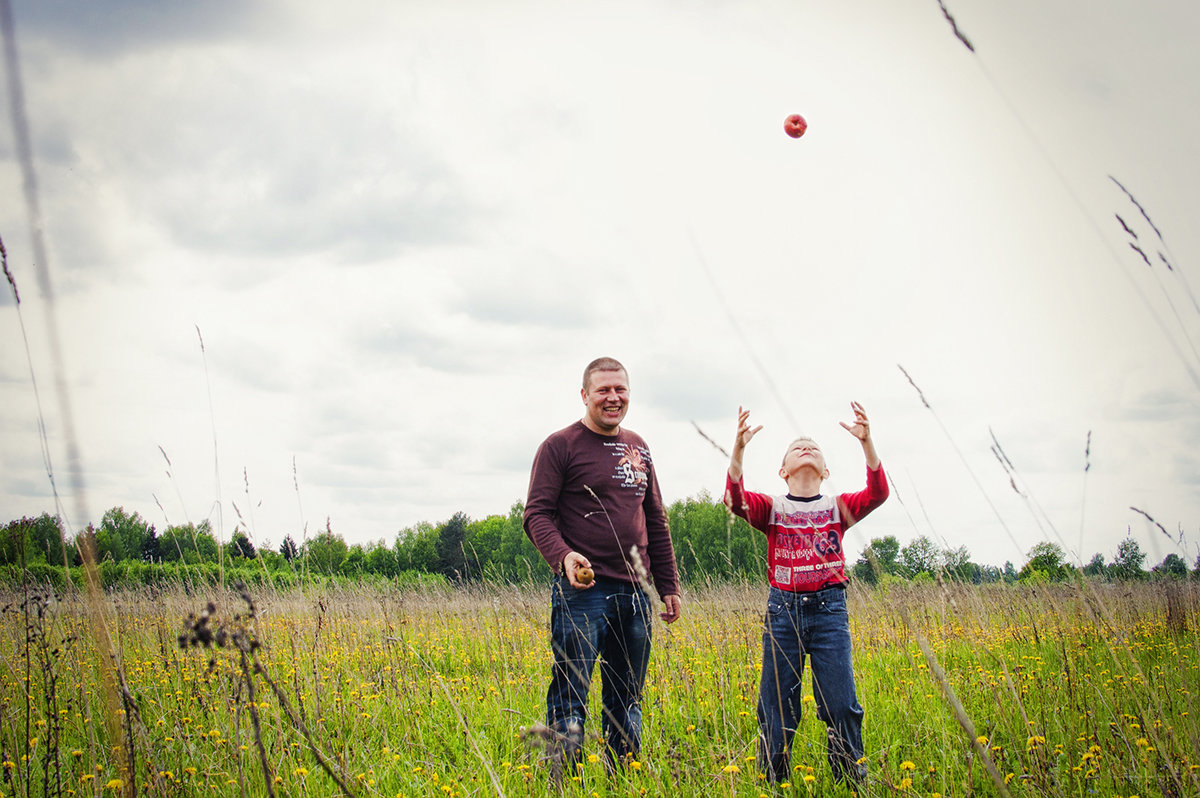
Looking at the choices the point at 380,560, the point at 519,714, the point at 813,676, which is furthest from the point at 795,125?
the point at 380,560

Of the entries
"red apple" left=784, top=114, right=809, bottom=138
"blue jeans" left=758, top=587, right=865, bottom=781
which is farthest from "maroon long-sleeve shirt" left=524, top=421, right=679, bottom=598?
"red apple" left=784, top=114, right=809, bottom=138

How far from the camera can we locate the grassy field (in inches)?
96.0

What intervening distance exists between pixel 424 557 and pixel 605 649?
46.0m

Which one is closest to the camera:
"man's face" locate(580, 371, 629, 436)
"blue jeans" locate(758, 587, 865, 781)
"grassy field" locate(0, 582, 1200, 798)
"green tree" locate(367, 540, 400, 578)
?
"grassy field" locate(0, 582, 1200, 798)

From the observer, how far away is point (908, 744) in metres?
3.61

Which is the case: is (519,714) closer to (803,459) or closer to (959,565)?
(803,459)

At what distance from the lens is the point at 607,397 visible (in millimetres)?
3678

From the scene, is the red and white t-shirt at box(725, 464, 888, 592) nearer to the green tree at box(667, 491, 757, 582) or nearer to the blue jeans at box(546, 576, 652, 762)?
the blue jeans at box(546, 576, 652, 762)

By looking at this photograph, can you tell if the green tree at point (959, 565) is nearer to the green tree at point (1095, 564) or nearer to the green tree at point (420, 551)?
the green tree at point (1095, 564)

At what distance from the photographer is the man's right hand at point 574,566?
3.10m

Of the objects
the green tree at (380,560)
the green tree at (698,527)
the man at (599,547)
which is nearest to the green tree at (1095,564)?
the man at (599,547)

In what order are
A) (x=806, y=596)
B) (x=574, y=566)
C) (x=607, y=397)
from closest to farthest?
1. (x=574, y=566)
2. (x=806, y=596)
3. (x=607, y=397)

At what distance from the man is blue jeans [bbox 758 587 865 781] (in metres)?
0.62

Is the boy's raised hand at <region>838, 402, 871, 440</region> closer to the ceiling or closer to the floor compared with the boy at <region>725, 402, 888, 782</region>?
closer to the ceiling
